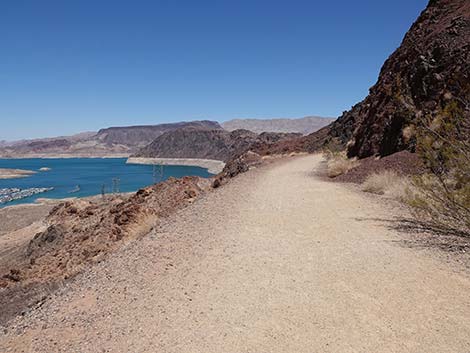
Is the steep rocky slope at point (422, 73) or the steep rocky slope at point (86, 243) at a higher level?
the steep rocky slope at point (422, 73)

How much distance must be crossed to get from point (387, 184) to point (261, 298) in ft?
28.9

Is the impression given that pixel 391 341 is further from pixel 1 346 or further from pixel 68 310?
pixel 1 346

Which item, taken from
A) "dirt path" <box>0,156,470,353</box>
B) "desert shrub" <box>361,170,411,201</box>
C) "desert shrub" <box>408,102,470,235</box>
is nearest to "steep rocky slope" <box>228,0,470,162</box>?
"desert shrub" <box>361,170,411,201</box>

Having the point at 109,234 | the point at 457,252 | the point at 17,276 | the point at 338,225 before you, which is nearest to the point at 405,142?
the point at 338,225

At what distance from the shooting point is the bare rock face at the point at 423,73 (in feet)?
52.4

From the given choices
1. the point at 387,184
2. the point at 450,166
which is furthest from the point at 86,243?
the point at 450,166

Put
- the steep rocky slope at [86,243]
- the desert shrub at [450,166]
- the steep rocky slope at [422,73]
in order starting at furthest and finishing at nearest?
the steep rocky slope at [422,73]
the steep rocky slope at [86,243]
the desert shrub at [450,166]

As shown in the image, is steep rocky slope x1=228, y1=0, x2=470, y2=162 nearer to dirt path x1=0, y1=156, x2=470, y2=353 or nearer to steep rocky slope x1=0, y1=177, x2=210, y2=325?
dirt path x1=0, y1=156, x2=470, y2=353

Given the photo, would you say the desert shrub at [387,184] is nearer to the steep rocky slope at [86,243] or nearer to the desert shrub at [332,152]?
the steep rocky slope at [86,243]

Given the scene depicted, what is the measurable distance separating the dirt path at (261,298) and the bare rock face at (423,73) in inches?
322

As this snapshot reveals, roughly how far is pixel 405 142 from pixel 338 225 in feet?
31.4

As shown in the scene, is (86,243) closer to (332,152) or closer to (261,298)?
(261,298)

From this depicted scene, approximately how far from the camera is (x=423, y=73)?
59.3ft

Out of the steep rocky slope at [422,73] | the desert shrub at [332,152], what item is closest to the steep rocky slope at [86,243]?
the steep rocky slope at [422,73]
